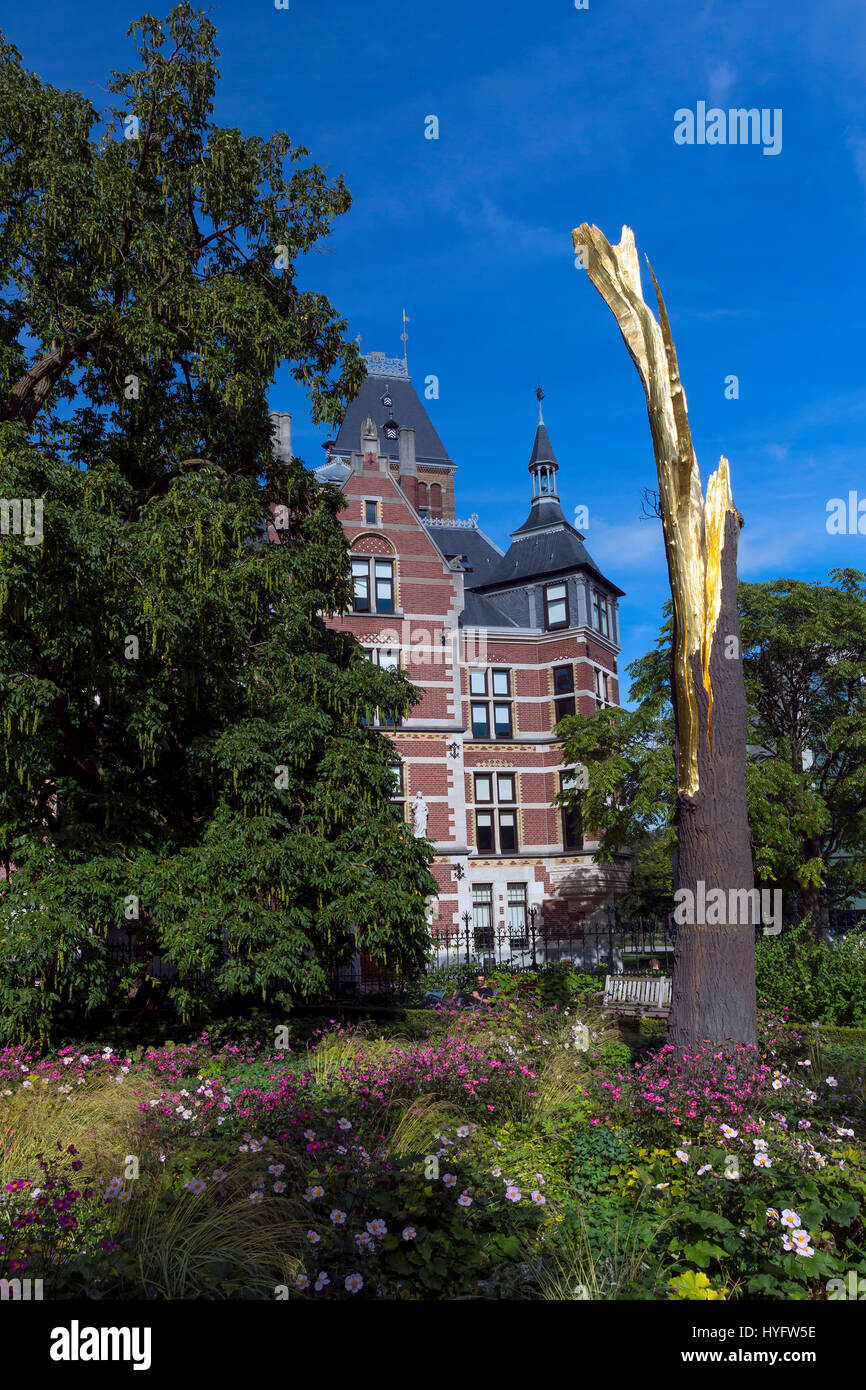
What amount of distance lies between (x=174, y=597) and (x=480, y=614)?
88.3 ft

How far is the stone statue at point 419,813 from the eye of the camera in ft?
101

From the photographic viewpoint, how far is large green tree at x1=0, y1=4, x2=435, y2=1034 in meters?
10.6

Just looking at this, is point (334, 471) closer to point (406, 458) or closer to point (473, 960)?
point (406, 458)

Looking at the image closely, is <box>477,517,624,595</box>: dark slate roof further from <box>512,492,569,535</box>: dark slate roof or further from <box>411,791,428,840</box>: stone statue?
<box>411,791,428,840</box>: stone statue

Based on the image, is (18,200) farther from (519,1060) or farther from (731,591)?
(519,1060)

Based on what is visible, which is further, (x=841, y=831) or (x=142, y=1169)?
(x=841, y=831)

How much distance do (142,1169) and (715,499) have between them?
8126mm

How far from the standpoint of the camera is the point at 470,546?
137ft

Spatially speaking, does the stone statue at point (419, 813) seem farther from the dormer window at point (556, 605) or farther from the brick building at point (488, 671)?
the dormer window at point (556, 605)

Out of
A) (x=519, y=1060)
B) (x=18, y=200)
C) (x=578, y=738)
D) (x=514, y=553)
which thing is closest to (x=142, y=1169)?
(x=519, y=1060)

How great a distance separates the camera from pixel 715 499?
394 inches

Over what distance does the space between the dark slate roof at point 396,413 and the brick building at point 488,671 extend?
29.2 ft

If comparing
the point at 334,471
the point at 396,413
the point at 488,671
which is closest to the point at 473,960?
the point at 488,671
